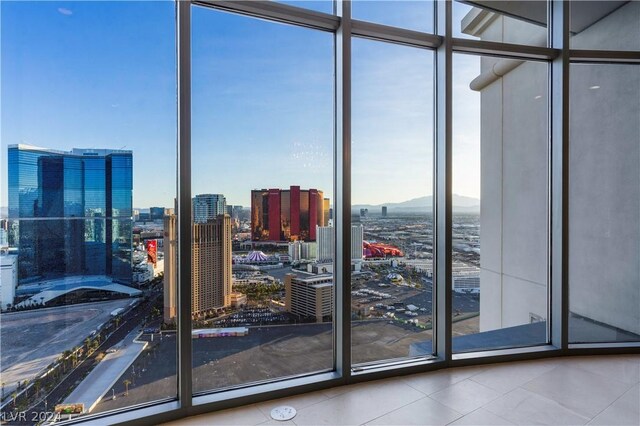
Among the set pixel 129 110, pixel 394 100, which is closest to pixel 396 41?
pixel 394 100

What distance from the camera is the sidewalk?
212cm

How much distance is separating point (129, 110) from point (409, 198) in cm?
234

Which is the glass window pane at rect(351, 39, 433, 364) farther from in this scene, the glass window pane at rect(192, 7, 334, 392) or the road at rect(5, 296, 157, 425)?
the road at rect(5, 296, 157, 425)

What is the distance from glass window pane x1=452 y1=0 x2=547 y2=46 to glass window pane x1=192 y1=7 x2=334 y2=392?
1463mm

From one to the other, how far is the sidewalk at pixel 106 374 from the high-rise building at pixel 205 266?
269 millimetres

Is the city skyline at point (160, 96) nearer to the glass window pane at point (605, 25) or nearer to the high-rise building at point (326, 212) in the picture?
the high-rise building at point (326, 212)

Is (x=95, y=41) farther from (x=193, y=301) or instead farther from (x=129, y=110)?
(x=193, y=301)

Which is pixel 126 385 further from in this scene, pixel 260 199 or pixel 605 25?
pixel 605 25

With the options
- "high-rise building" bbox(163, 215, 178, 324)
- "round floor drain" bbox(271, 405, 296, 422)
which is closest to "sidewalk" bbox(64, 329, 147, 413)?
"high-rise building" bbox(163, 215, 178, 324)

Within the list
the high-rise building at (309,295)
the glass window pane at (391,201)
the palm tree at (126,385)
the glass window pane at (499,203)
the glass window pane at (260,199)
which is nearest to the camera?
the palm tree at (126,385)

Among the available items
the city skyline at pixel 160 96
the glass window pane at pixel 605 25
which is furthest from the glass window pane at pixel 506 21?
the city skyline at pixel 160 96

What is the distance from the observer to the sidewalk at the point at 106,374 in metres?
2.12

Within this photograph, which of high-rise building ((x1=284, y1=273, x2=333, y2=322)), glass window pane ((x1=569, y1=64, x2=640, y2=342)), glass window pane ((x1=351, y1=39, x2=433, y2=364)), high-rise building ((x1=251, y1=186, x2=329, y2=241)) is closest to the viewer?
high-rise building ((x1=251, y1=186, x2=329, y2=241))

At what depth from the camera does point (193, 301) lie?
2.37 metres
